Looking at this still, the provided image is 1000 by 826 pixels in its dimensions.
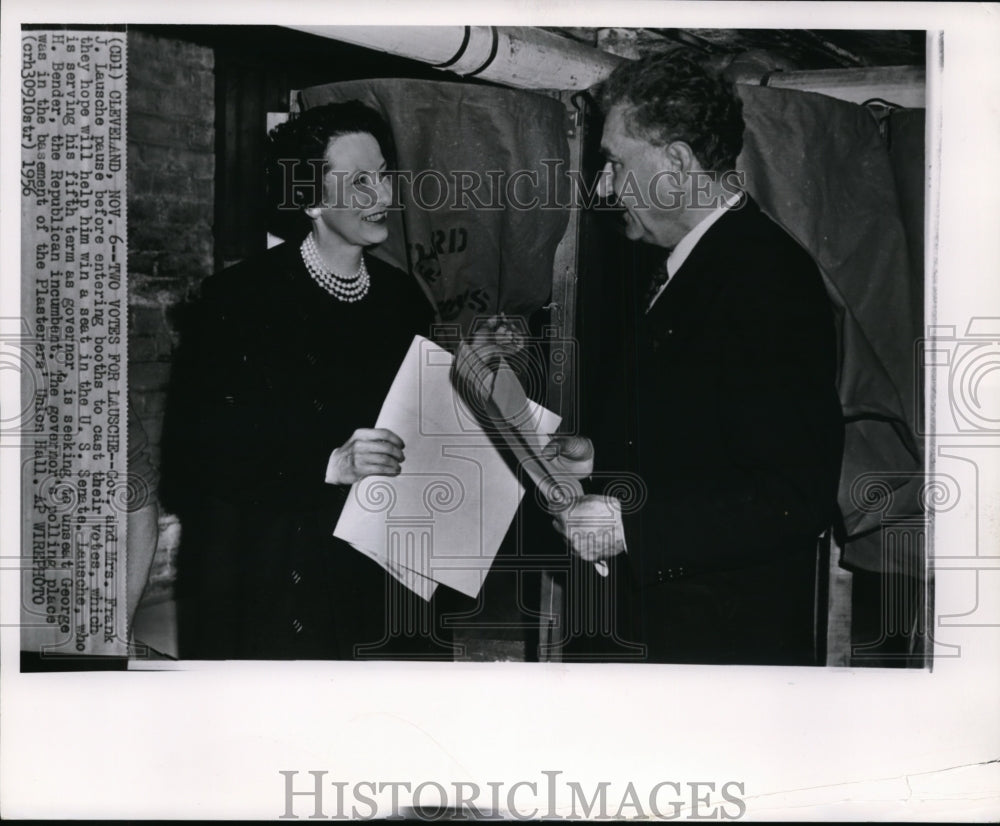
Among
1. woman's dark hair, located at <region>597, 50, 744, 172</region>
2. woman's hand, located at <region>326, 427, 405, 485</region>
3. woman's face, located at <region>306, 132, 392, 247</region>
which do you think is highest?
woman's dark hair, located at <region>597, 50, 744, 172</region>

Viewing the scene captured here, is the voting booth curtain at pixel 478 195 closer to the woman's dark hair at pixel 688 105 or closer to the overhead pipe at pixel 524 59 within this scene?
the overhead pipe at pixel 524 59

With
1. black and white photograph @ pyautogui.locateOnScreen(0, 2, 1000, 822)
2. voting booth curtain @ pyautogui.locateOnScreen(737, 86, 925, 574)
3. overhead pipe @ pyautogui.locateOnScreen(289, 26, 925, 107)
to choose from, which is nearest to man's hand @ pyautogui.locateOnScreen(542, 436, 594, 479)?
black and white photograph @ pyautogui.locateOnScreen(0, 2, 1000, 822)

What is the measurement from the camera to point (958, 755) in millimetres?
2471

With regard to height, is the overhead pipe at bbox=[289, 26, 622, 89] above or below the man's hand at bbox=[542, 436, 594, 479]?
above

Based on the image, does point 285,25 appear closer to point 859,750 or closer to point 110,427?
point 110,427

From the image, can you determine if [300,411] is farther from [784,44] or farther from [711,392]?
[784,44]

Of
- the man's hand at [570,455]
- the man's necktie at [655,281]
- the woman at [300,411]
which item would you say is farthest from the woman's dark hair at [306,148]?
the man's hand at [570,455]

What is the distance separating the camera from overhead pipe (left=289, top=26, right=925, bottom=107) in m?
2.44

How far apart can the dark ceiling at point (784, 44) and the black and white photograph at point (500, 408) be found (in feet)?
0.03

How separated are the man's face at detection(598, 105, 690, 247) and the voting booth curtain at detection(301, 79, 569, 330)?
12 centimetres

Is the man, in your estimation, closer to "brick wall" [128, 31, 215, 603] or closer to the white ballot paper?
the white ballot paper

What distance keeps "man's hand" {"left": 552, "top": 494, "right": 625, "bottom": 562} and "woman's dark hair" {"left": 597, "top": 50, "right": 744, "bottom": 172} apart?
0.87 m

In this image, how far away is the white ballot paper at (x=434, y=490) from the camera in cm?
247

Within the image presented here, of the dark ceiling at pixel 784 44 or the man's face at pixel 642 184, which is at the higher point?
the dark ceiling at pixel 784 44
